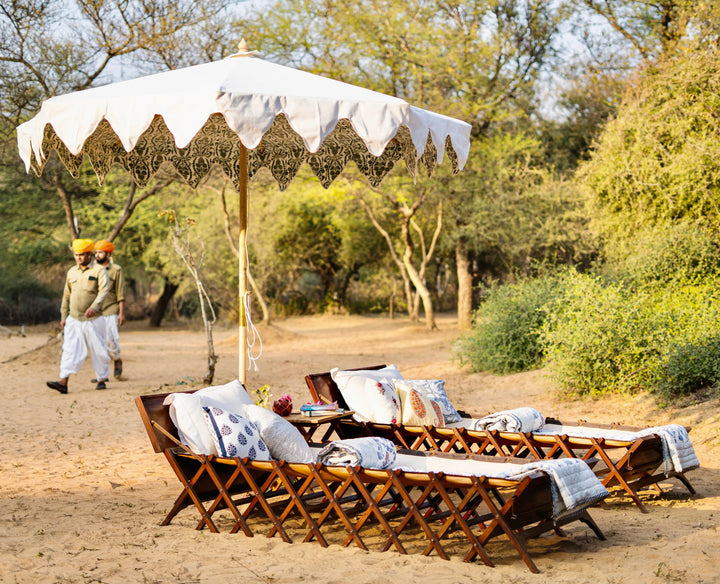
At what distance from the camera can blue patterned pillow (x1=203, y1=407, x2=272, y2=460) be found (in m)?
4.67

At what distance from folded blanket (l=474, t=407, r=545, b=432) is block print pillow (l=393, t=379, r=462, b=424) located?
1.41 ft

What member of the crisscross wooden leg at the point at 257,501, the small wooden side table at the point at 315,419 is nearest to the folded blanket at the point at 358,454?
the crisscross wooden leg at the point at 257,501

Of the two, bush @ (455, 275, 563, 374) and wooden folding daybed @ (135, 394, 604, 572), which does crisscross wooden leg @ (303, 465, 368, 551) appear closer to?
wooden folding daybed @ (135, 394, 604, 572)

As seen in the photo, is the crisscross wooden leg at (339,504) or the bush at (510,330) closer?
the crisscross wooden leg at (339,504)

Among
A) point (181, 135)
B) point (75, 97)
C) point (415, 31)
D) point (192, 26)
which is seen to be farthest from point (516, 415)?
point (415, 31)

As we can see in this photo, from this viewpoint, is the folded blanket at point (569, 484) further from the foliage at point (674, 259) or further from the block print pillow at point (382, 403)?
the foliage at point (674, 259)

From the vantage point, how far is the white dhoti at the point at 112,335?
10.9 metres

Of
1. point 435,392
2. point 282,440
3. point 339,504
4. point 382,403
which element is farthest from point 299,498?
point 435,392

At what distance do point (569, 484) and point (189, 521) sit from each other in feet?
8.00

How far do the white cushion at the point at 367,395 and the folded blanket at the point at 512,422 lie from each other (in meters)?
0.71

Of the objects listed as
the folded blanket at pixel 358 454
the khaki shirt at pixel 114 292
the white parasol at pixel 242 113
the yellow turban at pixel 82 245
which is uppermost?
the white parasol at pixel 242 113

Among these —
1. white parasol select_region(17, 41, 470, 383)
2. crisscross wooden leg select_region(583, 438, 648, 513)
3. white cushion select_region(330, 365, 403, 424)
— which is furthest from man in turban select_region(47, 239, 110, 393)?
crisscross wooden leg select_region(583, 438, 648, 513)

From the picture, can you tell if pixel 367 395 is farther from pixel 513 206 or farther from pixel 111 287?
pixel 513 206

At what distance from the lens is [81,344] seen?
10375mm
